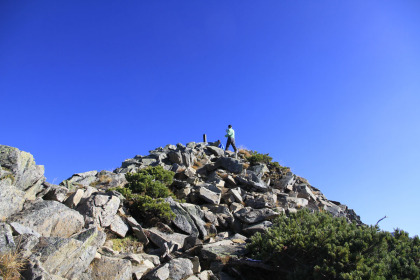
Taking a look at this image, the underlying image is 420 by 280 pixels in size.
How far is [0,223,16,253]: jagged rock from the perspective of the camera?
6.36 m

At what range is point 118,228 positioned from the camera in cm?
1077

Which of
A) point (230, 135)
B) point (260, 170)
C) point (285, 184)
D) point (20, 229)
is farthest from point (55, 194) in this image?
point (230, 135)

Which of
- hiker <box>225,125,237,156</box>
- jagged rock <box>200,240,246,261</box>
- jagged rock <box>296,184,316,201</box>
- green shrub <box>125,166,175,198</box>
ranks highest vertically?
hiker <box>225,125,237,156</box>

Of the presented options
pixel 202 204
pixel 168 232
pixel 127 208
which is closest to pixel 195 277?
pixel 168 232

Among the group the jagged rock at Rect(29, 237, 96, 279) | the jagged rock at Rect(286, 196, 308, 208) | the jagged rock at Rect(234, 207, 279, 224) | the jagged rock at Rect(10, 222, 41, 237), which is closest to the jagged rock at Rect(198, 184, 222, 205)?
the jagged rock at Rect(234, 207, 279, 224)

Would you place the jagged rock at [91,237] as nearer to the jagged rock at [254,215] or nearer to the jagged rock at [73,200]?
the jagged rock at [73,200]

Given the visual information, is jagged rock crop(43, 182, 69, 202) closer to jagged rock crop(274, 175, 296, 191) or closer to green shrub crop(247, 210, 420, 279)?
green shrub crop(247, 210, 420, 279)

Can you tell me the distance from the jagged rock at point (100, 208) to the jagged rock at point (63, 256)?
2.43 metres

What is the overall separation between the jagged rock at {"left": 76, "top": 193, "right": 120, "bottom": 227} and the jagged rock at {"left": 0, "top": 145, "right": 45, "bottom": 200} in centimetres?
177

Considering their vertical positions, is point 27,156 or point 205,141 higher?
point 205,141

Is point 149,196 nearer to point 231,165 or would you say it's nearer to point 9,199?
point 9,199

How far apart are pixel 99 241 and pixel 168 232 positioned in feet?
13.1

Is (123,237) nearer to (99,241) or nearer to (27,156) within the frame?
(99,241)

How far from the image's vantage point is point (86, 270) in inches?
294
